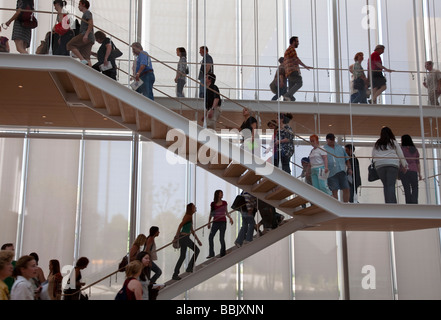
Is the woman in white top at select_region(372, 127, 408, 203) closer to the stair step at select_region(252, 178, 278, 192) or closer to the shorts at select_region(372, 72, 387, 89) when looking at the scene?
the stair step at select_region(252, 178, 278, 192)

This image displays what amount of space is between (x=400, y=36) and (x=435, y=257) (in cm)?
651

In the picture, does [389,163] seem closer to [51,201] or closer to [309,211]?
[309,211]

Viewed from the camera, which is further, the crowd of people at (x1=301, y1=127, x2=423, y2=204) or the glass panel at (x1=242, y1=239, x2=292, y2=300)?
the glass panel at (x1=242, y1=239, x2=292, y2=300)

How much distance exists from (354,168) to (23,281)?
5603 mm

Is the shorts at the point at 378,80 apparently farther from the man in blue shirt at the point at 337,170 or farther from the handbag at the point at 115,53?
the handbag at the point at 115,53

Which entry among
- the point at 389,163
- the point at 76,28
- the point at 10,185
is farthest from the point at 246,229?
the point at 10,185

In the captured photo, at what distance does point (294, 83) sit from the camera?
38.4ft

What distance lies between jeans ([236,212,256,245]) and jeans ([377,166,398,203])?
256cm

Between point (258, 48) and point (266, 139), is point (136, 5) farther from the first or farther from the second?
point (266, 139)

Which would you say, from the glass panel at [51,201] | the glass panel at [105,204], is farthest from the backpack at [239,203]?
the glass panel at [51,201]

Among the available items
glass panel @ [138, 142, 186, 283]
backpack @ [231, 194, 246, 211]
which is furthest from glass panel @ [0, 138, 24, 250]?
backpack @ [231, 194, 246, 211]

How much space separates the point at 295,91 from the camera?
12.0 metres

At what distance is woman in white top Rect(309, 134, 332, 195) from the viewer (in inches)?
346
